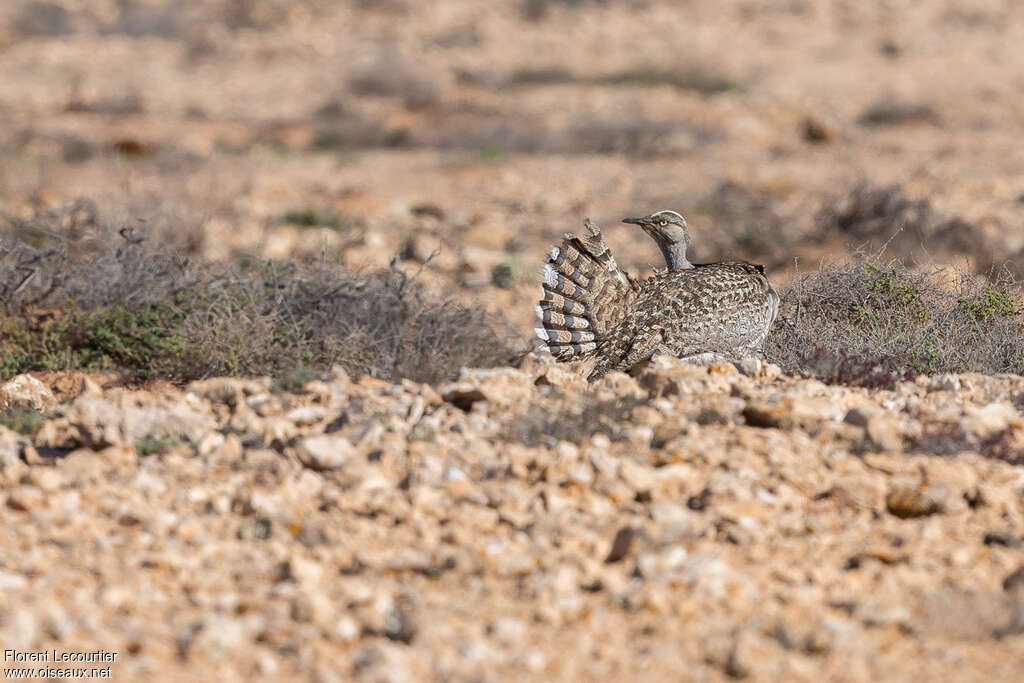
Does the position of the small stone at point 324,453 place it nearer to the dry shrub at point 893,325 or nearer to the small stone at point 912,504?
the small stone at point 912,504

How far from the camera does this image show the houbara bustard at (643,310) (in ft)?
22.4

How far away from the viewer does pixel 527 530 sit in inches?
188

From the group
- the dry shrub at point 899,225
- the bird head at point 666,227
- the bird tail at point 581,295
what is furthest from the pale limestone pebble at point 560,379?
the dry shrub at point 899,225

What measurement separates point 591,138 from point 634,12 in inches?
499

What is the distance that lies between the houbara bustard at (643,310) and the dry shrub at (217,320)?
760mm

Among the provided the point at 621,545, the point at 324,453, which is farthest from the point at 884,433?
the point at 324,453

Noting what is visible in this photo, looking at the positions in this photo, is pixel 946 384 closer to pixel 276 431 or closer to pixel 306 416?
pixel 306 416

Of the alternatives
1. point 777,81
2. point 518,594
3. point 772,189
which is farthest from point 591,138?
point 518,594

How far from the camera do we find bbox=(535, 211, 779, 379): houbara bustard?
6.81 m

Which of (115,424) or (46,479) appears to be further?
(115,424)

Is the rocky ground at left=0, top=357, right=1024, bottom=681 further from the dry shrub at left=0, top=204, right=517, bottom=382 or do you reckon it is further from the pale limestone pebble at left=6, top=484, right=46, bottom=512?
the dry shrub at left=0, top=204, right=517, bottom=382

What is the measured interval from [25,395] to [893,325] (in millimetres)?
4767

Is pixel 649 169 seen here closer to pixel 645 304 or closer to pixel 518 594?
pixel 645 304

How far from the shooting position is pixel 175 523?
480 centimetres
